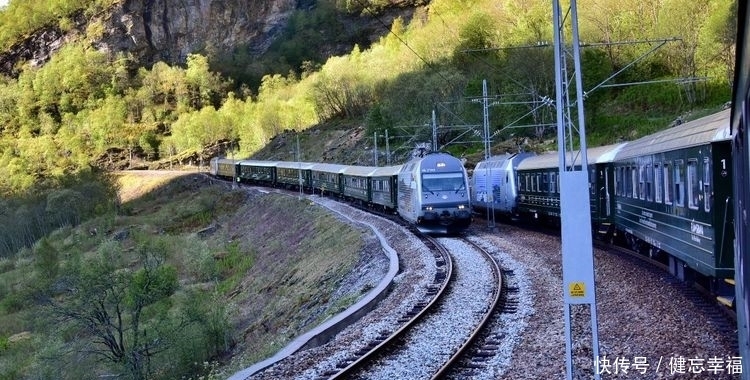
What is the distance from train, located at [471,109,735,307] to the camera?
9.92 meters

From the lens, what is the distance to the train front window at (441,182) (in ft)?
85.9

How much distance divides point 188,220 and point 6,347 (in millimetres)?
32326

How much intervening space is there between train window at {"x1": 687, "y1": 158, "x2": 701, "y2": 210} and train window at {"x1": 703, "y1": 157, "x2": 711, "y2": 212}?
33 centimetres

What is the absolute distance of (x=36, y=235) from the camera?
263 feet

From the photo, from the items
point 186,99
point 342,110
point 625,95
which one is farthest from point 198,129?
point 625,95

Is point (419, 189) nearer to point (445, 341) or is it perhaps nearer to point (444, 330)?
point (444, 330)

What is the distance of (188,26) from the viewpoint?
161500mm

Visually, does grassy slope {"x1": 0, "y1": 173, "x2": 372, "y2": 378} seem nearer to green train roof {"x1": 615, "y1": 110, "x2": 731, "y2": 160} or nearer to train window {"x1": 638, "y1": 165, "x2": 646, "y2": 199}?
train window {"x1": 638, "y1": 165, "x2": 646, "y2": 199}

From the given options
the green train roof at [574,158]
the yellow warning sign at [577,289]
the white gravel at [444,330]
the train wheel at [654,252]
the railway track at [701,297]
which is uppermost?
the green train roof at [574,158]

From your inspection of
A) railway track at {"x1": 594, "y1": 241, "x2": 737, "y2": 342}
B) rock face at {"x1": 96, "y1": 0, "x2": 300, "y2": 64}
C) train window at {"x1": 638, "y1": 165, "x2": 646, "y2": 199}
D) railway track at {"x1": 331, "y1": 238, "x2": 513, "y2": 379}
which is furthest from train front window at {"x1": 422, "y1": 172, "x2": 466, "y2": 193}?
rock face at {"x1": 96, "y1": 0, "x2": 300, "y2": 64}

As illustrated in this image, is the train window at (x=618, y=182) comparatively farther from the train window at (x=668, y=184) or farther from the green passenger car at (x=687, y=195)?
the train window at (x=668, y=184)

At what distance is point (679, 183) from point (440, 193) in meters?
14.1

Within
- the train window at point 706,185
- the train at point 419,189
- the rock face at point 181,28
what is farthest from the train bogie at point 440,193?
the rock face at point 181,28

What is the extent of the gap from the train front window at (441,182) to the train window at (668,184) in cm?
1322
